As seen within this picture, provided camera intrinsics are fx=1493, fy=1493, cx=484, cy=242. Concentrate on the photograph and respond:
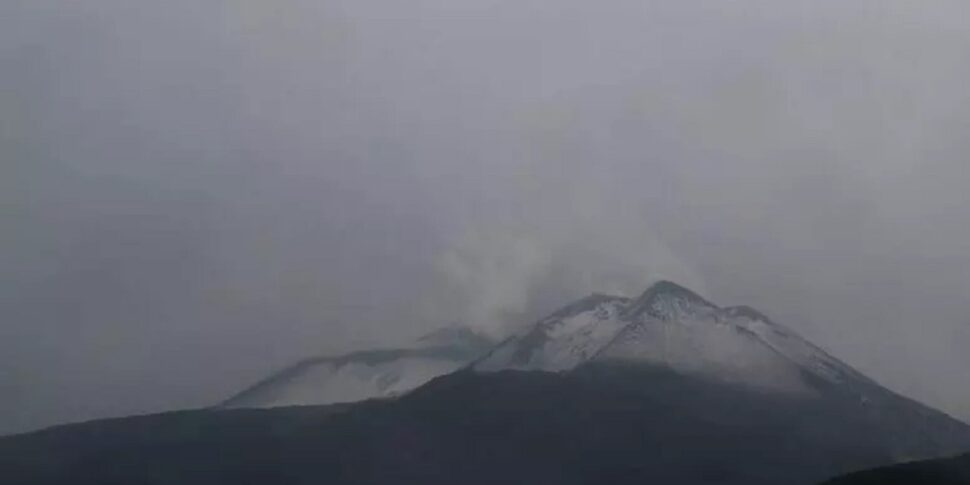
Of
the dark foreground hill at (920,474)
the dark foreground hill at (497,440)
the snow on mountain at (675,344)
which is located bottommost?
the dark foreground hill at (920,474)

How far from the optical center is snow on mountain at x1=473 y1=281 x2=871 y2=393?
569 feet

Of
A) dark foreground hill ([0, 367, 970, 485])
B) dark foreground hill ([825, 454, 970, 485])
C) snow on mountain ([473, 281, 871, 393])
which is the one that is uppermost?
snow on mountain ([473, 281, 871, 393])

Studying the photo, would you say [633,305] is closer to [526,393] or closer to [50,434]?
[526,393]

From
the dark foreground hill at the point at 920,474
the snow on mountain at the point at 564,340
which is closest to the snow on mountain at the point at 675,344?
the snow on mountain at the point at 564,340

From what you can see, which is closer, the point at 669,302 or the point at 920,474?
the point at 920,474

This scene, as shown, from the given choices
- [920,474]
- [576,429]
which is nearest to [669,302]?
[576,429]

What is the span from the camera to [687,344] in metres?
181

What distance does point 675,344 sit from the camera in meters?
180

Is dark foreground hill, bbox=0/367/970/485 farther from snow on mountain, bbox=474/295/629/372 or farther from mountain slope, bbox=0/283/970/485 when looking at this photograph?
→ snow on mountain, bbox=474/295/629/372

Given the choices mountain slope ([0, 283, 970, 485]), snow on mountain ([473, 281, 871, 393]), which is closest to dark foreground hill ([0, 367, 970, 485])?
mountain slope ([0, 283, 970, 485])

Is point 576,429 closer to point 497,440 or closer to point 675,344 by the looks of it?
point 497,440

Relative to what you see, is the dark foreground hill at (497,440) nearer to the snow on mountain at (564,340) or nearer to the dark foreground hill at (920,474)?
the snow on mountain at (564,340)

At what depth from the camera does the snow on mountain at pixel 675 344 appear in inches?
6831

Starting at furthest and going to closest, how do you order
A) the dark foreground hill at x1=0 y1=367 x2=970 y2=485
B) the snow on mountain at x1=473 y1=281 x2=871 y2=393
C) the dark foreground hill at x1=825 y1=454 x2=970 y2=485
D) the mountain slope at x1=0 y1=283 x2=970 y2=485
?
the snow on mountain at x1=473 y1=281 x2=871 y2=393 → the mountain slope at x1=0 y1=283 x2=970 y2=485 → the dark foreground hill at x1=0 y1=367 x2=970 y2=485 → the dark foreground hill at x1=825 y1=454 x2=970 y2=485
